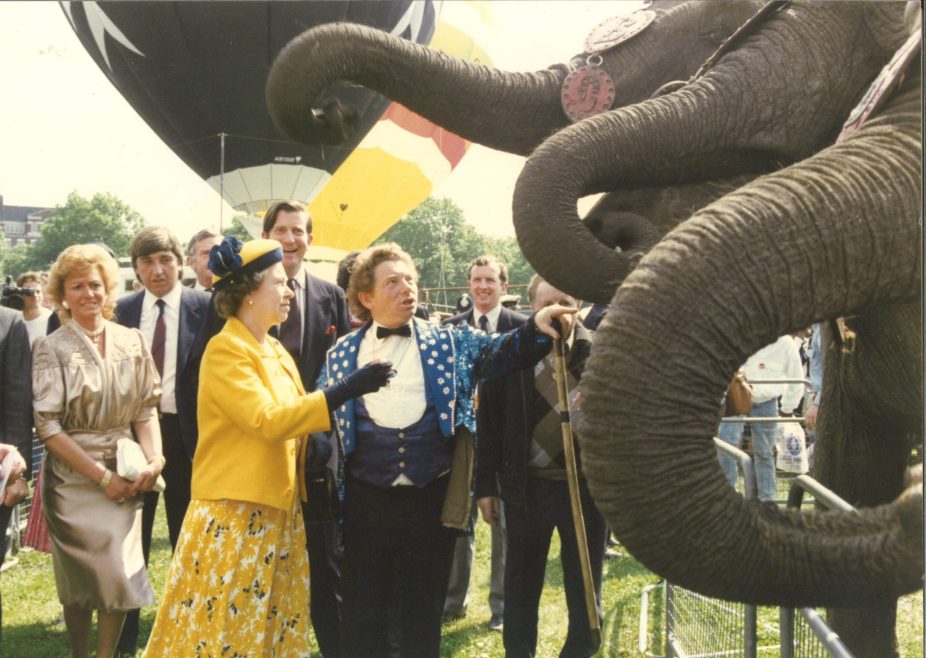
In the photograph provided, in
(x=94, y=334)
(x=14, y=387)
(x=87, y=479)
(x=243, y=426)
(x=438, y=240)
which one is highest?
(x=438, y=240)

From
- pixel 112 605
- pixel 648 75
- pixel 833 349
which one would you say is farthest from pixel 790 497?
pixel 112 605

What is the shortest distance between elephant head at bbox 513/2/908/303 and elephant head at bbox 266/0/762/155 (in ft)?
2.56

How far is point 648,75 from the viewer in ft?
12.8

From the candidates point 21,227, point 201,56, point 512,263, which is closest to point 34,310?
point 201,56

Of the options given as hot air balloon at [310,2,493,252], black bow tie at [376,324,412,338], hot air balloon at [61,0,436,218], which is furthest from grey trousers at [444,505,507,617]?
hot air balloon at [310,2,493,252]

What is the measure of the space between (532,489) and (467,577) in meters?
1.48

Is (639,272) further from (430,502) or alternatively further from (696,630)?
(696,630)

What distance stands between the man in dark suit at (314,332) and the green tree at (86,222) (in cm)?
4242

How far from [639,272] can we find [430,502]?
1.72m

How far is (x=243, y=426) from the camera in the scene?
3.11m

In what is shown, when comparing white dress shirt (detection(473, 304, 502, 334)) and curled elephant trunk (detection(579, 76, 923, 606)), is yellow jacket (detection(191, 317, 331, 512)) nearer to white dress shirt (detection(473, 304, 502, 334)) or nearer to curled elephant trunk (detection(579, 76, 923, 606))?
curled elephant trunk (detection(579, 76, 923, 606))

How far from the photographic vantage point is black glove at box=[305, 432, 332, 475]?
3416mm

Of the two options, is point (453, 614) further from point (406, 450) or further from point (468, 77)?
point (468, 77)

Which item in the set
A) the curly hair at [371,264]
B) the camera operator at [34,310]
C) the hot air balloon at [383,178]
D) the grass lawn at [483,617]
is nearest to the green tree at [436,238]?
the hot air balloon at [383,178]
